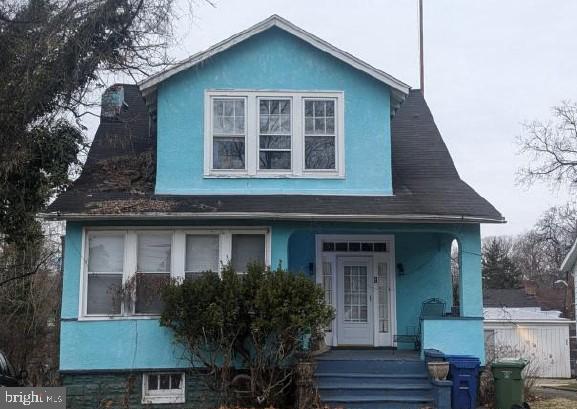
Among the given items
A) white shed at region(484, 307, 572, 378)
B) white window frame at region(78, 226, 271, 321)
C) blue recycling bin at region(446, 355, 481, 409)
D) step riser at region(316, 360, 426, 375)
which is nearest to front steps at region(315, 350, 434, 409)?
step riser at region(316, 360, 426, 375)

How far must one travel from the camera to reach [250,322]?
11.6 meters

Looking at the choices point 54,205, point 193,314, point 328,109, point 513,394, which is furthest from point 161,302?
point 513,394

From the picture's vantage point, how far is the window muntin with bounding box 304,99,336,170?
13781 mm

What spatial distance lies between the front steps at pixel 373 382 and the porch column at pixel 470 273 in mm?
1377

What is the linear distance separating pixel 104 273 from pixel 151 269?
2.73ft

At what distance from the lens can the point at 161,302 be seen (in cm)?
1266

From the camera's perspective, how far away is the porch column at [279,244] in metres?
13.0

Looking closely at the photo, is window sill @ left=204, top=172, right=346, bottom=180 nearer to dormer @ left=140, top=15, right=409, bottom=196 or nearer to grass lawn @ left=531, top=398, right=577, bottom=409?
dormer @ left=140, top=15, right=409, bottom=196

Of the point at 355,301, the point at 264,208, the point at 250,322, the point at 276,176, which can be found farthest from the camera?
the point at 355,301

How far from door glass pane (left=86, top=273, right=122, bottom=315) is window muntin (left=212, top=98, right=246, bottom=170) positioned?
2.83 metres

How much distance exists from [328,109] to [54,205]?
5.39 m

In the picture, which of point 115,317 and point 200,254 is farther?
point 200,254

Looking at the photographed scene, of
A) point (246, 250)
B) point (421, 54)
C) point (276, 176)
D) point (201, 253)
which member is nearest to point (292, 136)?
point (276, 176)

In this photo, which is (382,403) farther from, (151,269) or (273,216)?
(151,269)
